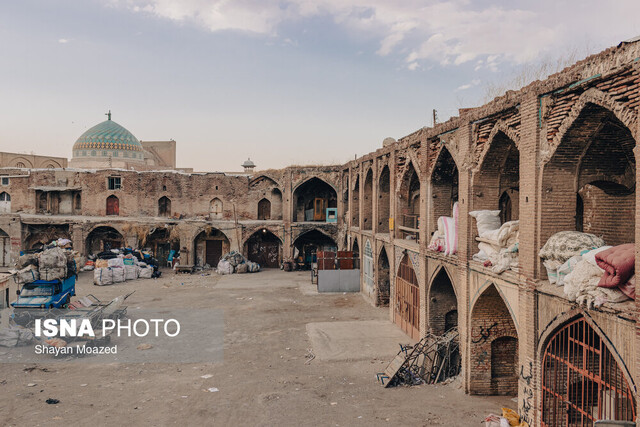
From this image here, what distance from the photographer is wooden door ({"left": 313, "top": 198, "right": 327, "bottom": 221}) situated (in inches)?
1363

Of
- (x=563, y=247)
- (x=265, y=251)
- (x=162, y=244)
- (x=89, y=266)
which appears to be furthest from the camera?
(x=265, y=251)

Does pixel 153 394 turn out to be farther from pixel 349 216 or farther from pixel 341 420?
pixel 349 216

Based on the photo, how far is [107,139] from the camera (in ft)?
153

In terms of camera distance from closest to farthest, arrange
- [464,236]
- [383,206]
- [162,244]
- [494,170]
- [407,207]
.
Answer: [494,170]
[464,236]
[407,207]
[383,206]
[162,244]

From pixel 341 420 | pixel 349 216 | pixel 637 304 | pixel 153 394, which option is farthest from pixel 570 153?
pixel 349 216

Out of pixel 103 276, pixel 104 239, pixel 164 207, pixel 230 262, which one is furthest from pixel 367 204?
pixel 104 239

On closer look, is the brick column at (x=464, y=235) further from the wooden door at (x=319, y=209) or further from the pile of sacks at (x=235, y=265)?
the wooden door at (x=319, y=209)

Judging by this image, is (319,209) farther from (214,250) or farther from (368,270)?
(368,270)

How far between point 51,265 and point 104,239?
17.9 metres

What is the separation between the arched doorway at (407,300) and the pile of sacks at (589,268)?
727 cm

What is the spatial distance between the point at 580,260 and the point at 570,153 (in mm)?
2005

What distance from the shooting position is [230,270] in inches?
1163

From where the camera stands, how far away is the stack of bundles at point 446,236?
12.3m

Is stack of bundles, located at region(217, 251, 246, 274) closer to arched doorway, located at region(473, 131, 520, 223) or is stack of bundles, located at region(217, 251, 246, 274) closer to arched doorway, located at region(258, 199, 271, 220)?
arched doorway, located at region(258, 199, 271, 220)
